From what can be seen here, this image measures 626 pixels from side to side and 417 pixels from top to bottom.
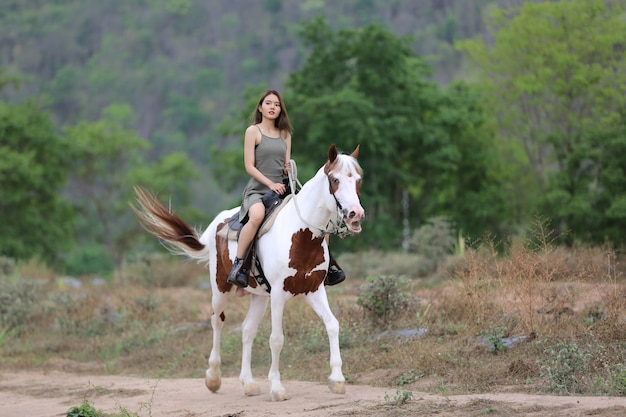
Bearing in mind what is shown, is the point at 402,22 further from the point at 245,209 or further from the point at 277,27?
the point at 245,209

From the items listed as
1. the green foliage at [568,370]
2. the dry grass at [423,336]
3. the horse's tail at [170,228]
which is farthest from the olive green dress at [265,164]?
the green foliage at [568,370]

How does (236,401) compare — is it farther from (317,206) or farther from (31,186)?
(31,186)

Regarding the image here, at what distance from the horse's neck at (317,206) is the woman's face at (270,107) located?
1.02 meters

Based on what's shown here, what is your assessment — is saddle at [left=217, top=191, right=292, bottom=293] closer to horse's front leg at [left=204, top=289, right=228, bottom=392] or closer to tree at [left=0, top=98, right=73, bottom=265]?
horse's front leg at [left=204, top=289, right=228, bottom=392]

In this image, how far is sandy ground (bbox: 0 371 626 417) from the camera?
7477mm

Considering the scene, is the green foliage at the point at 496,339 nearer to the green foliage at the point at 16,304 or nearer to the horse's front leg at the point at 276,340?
the horse's front leg at the point at 276,340

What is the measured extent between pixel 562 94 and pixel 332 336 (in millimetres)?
25791

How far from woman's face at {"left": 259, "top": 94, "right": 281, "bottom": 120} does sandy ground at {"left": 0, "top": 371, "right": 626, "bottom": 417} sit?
9.44 ft

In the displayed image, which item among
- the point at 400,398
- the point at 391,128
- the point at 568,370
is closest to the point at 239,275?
the point at 400,398

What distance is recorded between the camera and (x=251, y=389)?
9711mm

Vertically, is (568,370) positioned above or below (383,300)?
below

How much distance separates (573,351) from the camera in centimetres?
858

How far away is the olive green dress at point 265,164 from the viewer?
9.46 metres

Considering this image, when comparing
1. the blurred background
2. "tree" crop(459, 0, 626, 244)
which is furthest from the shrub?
"tree" crop(459, 0, 626, 244)
